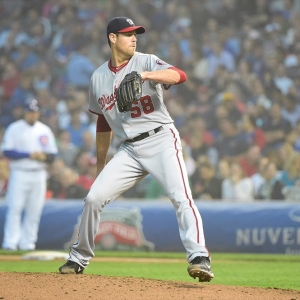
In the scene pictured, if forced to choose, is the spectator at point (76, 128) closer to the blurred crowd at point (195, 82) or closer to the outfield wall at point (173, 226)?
the blurred crowd at point (195, 82)

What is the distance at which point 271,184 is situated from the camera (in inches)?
404

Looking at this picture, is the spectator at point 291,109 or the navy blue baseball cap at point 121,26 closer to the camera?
the navy blue baseball cap at point 121,26

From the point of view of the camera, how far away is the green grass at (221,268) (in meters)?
6.06

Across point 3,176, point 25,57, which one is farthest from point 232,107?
point 25,57

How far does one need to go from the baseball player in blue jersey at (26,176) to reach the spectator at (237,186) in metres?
2.77

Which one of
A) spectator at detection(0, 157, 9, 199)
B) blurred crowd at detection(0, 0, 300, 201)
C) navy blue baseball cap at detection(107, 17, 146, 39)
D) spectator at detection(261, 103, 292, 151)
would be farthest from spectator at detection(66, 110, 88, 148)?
navy blue baseball cap at detection(107, 17, 146, 39)

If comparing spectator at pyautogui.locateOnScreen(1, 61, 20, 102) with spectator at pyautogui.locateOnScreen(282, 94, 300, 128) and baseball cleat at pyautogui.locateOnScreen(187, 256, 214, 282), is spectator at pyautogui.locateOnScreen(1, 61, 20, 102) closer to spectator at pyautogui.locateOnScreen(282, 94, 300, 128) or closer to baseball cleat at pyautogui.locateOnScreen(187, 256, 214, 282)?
→ spectator at pyautogui.locateOnScreen(282, 94, 300, 128)

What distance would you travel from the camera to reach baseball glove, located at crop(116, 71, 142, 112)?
450 centimetres

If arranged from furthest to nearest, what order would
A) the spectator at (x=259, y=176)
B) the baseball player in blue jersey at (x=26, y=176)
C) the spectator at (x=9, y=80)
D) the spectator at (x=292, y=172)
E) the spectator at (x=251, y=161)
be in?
1. the spectator at (x=9, y=80)
2. the spectator at (x=251, y=161)
3. the spectator at (x=259, y=176)
4. the spectator at (x=292, y=172)
5. the baseball player in blue jersey at (x=26, y=176)

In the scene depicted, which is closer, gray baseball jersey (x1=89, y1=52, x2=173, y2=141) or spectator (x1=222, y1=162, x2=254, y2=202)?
gray baseball jersey (x1=89, y1=52, x2=173, y2=141)

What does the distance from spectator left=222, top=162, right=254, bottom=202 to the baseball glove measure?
6048mm

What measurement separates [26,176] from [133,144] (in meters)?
5.10

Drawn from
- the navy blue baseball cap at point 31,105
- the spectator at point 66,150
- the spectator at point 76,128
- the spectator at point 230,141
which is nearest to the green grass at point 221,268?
the navy blue baseball cap at point 31,105

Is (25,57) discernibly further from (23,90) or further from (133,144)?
(133,144)
